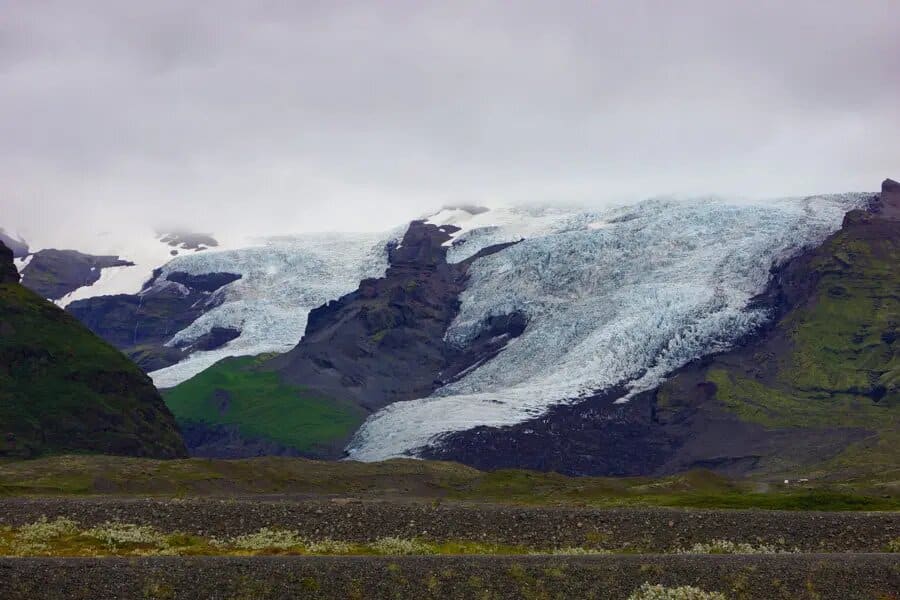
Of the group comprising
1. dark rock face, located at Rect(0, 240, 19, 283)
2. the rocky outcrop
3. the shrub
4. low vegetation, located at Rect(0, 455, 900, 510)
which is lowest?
the rocky outcrop

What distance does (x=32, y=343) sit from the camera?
147250 mm

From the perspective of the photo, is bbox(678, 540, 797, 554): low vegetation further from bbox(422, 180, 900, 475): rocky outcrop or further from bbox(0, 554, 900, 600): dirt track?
bbox(422, 180, 900, 475): rocky outcrop

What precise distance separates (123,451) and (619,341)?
89374 millimetres

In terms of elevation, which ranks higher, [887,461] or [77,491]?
[77,491]

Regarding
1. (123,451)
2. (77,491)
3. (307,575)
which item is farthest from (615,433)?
(307,575)

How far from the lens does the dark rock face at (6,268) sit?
162 metres

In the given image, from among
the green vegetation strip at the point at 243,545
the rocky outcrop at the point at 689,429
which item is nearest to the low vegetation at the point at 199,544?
the green vegetation strip at the point at 243,545

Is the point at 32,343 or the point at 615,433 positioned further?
the point at 615,433

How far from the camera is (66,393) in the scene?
14325cm

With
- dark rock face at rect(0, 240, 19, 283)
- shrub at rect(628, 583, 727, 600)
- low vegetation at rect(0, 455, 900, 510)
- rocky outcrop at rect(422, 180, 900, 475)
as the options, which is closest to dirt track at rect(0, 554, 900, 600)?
shrub at rect(628, 583, 727, 600)

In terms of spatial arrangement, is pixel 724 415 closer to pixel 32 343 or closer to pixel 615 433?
pixel 615 433

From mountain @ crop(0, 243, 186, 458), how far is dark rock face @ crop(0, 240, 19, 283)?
0.45 feet

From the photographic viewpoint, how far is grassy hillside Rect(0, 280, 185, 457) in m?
133

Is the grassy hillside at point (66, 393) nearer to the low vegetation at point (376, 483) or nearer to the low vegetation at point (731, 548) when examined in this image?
the low vegetation at point (376, 483)
